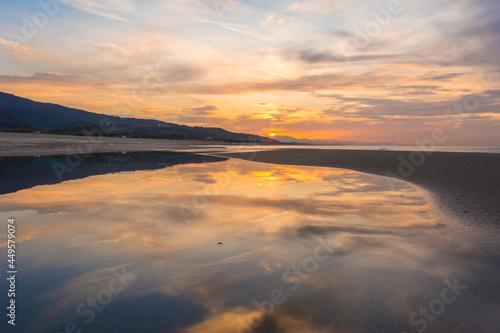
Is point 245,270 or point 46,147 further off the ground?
point 245,270

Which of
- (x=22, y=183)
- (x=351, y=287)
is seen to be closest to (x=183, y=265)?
(x=351, y=287)

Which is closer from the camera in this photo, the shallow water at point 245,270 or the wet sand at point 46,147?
the shallow water at point 245,270

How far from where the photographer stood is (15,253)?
18.6ft

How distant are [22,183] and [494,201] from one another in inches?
736

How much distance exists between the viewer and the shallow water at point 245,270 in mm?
3680

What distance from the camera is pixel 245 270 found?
5055mm

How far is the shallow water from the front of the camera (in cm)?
368

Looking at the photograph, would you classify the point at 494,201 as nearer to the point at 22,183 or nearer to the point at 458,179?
the point at 458,179

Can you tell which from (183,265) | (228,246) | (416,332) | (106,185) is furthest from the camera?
(106,185)

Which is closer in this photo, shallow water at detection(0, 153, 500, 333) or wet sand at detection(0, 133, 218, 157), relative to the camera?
shallow water at detection(0, 153, 500, 333)

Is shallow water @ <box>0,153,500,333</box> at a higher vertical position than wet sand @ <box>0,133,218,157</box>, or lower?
higher

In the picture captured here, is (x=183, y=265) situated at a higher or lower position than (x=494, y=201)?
lower

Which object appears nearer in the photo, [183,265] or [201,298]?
[201,298]

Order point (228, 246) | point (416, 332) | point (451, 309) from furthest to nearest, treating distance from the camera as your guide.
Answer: point (228, 246), point (451, 309), point (416, 332)
